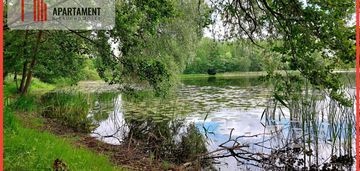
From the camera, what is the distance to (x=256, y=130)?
9805mm

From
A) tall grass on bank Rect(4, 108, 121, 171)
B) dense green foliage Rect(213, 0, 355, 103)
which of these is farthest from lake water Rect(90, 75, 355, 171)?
tall grass on bank Rect(4, 108, 121, 171)

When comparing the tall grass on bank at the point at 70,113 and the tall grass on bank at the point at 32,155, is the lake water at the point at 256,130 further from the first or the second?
the tall grass on bank at the point at 32,155

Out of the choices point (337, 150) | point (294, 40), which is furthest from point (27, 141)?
point (337, 150)

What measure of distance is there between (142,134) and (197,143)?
1948mm

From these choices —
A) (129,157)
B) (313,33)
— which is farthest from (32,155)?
(313,33)

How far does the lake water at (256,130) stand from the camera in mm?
7168

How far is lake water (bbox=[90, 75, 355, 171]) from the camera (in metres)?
7.17

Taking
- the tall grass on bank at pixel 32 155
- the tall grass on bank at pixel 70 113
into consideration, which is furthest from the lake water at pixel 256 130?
the tall grass on bank at pixel 32 155

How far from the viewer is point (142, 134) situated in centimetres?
928

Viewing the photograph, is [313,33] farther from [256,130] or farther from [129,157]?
[256,130]

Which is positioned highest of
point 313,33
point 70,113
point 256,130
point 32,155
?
point 313,33

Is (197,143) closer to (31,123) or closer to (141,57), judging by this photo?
(141,57)

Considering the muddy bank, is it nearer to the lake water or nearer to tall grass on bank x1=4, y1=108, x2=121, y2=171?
tall grass on bank x1=4, y1=108, x2=121, y2=171

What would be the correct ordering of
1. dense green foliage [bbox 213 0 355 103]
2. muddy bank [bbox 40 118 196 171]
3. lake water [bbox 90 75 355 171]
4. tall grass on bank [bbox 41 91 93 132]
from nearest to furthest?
dense green foliage [bbox 213 0 355 103] → muddy bank [bbox 40 118 196 171] → lake water [bbox 90 75 355 171] → tall grass on bank [bbox 41 91 93 132]
